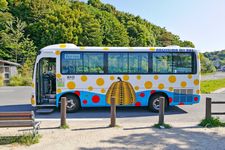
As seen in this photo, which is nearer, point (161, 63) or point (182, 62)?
point (161, 63)

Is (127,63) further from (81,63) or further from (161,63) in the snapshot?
(81,63)

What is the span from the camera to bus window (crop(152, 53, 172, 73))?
10.9 m

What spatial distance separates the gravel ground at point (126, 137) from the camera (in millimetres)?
6121

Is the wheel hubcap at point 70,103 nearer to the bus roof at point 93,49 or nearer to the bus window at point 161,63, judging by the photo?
the bus roof at point 93,49

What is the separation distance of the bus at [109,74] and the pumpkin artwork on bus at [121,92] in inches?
2.6

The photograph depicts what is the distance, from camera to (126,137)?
6867 mm

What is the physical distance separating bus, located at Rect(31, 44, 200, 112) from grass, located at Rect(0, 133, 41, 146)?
3963mm

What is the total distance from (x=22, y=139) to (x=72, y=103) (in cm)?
440

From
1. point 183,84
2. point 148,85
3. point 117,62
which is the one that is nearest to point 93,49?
point 117,62

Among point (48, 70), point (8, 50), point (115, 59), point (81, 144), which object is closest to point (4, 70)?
point (8, 50)

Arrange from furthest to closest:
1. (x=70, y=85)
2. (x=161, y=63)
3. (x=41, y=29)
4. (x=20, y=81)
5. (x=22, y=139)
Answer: (x=41, y=29) < (x=20, y=81) < (x=161, y=63) < (x=70, y=85) < (x=22, y=139)

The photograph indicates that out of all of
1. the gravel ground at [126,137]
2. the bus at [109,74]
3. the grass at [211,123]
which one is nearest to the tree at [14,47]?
the bus at [109,74]

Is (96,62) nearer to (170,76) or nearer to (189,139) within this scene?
(170,76)

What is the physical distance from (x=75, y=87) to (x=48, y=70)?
5.10 feet
